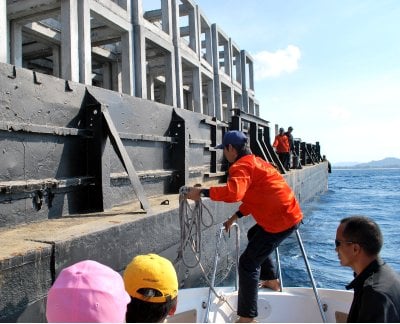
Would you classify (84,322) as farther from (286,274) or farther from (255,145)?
(255,145)

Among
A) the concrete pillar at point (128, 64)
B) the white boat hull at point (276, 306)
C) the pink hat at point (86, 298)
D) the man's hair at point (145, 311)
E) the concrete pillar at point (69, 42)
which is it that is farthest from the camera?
the concrete pillar at point (128, 64)

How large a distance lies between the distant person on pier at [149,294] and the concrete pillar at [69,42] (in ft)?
22.6

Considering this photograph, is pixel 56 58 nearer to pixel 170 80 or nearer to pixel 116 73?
pixel 116 73

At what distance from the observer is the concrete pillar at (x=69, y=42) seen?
7.81 m

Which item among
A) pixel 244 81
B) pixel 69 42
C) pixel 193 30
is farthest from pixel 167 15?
pixel 244 81

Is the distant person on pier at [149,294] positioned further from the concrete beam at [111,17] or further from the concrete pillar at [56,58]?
the concrete pillar at [56,58]

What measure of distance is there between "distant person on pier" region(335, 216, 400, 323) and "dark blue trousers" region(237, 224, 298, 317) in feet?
4.56

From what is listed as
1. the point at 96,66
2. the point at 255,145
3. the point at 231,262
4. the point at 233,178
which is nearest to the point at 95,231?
the point at 233,178

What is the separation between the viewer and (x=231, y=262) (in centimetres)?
775

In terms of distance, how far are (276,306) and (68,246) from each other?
220 cm

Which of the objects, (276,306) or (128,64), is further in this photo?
(128,64)

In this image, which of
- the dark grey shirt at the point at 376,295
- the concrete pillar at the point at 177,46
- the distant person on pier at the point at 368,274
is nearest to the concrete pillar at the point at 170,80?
the concrete pillar at the point at 177,46

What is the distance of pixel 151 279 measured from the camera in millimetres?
1724

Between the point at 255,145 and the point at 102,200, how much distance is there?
7.77m
